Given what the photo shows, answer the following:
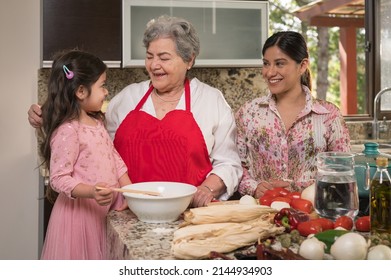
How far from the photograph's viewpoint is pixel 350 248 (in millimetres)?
850

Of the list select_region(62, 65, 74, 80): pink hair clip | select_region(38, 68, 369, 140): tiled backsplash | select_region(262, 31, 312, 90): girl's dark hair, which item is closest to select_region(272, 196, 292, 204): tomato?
select_region(262, 31, 312, 90): girl's dark hair

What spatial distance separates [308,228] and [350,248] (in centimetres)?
14

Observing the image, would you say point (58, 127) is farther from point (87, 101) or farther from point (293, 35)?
point (293, 35)

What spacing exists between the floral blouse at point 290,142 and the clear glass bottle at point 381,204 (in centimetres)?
54

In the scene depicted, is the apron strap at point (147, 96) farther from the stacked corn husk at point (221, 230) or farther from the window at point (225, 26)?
the window at point (225, 26)

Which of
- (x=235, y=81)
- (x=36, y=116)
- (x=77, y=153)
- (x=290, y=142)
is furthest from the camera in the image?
(x=235, y=81)

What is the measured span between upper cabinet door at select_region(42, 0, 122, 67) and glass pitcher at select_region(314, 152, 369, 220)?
132 centimetres

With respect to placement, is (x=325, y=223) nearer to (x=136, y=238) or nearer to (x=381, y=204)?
(x=381, y=204)

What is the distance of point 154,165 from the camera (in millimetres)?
1543

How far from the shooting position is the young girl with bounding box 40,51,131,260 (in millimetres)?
1340

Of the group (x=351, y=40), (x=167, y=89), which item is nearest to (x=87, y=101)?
(x=167, y=89)

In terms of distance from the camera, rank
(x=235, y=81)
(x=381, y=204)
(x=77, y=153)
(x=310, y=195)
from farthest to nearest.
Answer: (x=235, y=81)
(x=77, y=153)
(x=310, y=195)
(x=381, y=204)

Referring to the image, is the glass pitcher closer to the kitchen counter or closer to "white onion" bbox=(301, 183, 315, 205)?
"white onion" bbox=(301, 183, 315, 205)

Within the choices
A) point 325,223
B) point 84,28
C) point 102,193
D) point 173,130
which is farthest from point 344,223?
point 84,28
